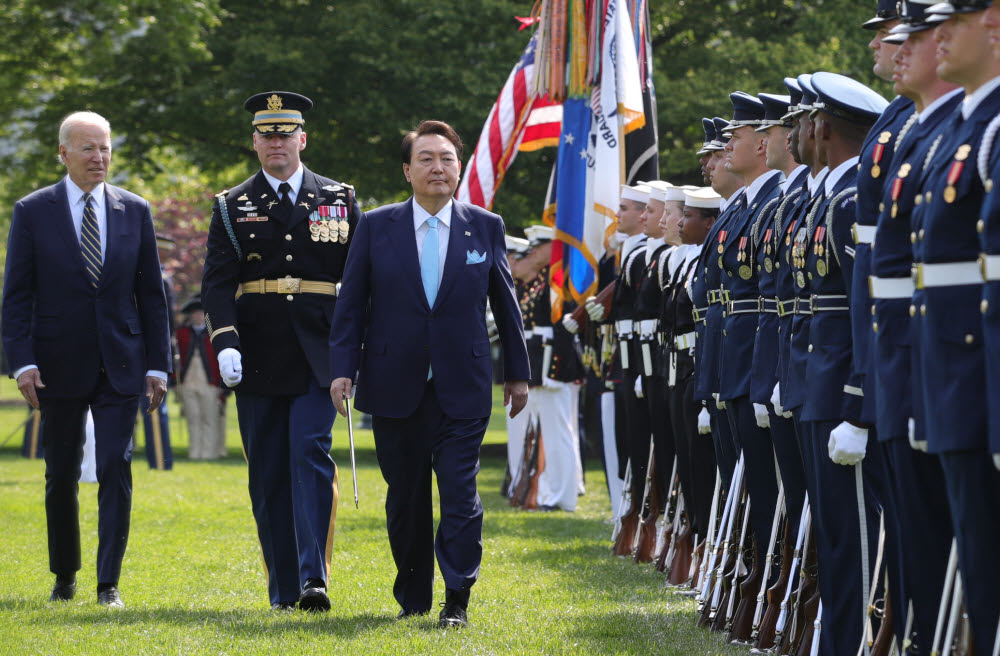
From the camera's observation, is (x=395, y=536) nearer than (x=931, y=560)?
No

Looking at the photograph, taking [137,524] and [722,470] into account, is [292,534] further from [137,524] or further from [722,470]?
[137,524]

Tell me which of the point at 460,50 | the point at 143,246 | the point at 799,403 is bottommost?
the point at 799,403

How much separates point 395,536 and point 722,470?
1.61 metres

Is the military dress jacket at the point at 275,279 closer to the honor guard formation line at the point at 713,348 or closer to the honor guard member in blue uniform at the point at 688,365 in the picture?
the honor guard formation line at the point at 713,348

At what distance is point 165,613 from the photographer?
771 cm

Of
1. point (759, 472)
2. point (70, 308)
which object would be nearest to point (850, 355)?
point (759, 472)

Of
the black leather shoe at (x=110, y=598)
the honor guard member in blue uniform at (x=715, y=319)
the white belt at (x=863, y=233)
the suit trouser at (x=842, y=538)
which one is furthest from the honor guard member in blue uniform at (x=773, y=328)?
the black leather shoe at (x=110, y=598)

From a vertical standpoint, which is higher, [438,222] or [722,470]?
[438,222]

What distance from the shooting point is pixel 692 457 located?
893cm

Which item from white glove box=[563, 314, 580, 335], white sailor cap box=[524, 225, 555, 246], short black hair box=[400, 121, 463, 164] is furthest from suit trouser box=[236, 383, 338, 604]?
Result: white sailor cap box=[524, 225, 555, 246]

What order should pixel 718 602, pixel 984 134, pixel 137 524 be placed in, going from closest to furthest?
1. pixel 984 134
2. pixel 718 602
3. pixel 137 524

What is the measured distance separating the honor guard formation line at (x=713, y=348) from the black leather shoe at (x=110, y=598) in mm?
21

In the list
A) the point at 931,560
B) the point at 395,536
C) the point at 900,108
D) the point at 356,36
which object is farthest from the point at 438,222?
the point at 356,36

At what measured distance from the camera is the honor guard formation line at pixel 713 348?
14.4 ft
